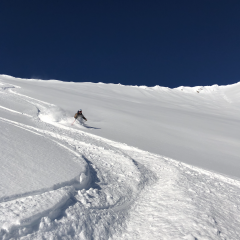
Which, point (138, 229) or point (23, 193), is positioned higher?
point (23, 193)

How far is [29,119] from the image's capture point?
11.4m

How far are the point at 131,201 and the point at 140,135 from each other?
6.43 metres

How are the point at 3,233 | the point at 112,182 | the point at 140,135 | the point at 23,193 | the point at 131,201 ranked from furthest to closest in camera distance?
the point at 140,135
the point at 112,182
the point at 131,201
the point at 23,193
the point at 3,233

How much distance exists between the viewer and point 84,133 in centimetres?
1070

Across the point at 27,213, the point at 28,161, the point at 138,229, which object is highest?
the point at 28,161

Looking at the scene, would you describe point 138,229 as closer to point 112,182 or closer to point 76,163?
point 112,182

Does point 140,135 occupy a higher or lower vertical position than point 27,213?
higher

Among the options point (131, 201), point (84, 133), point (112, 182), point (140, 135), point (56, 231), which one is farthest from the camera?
point (140, 135)

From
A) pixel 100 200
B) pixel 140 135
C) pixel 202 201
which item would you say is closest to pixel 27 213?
pixel 100 200

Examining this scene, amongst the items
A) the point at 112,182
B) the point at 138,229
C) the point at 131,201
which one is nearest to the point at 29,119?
the point at 112,182

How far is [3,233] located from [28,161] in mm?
2438

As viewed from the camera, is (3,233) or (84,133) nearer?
(3,233)

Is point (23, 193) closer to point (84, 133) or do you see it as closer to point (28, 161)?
point (28, 161)

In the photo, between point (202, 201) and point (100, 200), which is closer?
point (100, 200)
